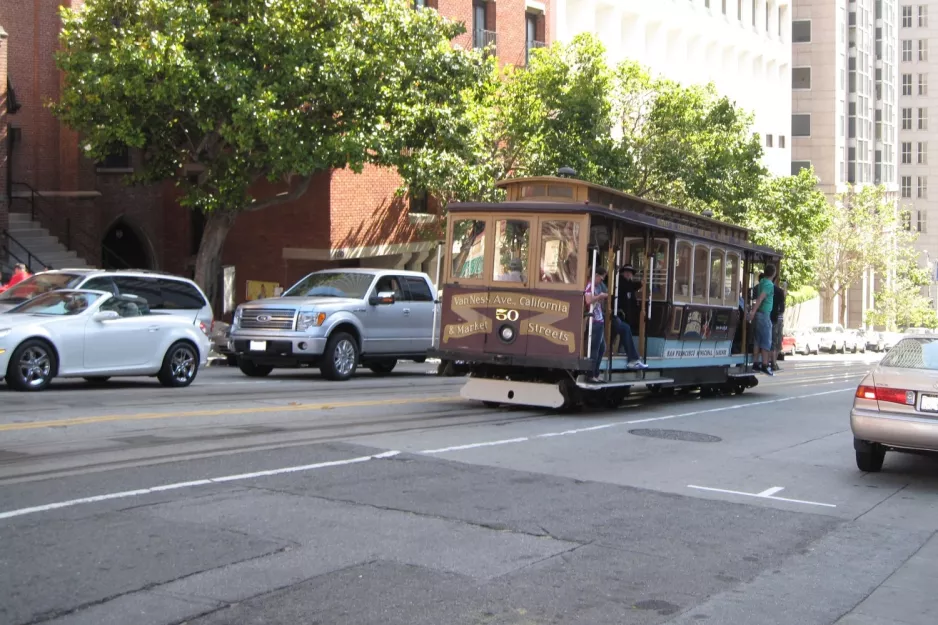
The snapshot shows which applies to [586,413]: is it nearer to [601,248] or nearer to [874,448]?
[601,248]

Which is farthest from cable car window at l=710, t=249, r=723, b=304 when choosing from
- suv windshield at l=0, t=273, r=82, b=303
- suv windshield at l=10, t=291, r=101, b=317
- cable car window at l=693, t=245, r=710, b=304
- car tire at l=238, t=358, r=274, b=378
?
suv windshield at l=0, t=273, r=82, b=303

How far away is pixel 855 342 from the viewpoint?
218ft

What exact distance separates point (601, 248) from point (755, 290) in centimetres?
670

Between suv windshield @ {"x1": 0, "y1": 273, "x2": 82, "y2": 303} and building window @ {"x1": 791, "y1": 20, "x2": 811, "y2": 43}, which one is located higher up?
building window @ {"x1": 791, "y1": 20, "x2": 811, "y2": 43}

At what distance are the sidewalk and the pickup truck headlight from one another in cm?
1324

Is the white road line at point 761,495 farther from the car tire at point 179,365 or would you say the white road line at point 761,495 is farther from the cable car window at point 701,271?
the car tire at point 179,365

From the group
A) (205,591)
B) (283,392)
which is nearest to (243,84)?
(283,392)

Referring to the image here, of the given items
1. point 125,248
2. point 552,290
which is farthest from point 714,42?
point 552,290

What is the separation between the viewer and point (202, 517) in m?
8.14

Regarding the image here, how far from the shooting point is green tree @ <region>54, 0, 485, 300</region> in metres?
24.4

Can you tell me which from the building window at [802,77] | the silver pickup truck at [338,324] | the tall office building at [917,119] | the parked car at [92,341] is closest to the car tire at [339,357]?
the silver pickup truck at [338,324]

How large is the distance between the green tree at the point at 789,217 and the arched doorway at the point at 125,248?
2042 cm

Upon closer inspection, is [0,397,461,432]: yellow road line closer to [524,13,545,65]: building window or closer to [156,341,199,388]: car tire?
[156,341,199,388]: car tire

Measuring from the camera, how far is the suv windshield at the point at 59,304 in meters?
16.3
